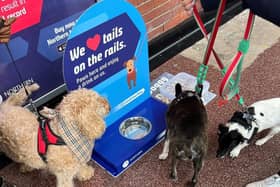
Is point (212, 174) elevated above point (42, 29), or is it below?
below

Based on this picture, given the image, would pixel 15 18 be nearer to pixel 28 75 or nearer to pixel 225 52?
pixel 28 75

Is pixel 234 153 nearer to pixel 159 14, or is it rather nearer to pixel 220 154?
pixel 220 154

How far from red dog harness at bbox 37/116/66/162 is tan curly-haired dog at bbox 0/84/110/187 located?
0.05ft

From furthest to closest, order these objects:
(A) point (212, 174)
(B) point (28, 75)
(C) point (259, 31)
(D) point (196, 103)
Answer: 1. (C) point (259, 31)
2. (B) point (28, 75)
3. (A) point (212, 174)
4. (D) point (196, 103)

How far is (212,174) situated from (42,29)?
47.2 inches

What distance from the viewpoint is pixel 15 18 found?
67.9 inches

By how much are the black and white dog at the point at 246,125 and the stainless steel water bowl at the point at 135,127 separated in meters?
0.43

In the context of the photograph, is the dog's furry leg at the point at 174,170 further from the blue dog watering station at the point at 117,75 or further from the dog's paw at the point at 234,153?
the dog's paw at the point at 234,153

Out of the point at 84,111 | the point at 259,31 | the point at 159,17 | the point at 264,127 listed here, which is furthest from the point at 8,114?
the point at 259,31

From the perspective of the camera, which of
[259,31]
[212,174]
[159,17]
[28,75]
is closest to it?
[212,174]

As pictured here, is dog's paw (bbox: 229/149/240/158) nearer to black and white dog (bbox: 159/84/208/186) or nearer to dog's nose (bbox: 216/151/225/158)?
dog's nose (bbox: 216/151/225/158)

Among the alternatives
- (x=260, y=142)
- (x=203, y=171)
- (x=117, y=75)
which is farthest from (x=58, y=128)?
(x=260, y=142)

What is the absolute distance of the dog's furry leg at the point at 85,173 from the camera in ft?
5.79

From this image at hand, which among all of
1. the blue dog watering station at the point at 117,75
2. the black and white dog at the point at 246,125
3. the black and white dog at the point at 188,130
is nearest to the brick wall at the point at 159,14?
the blue dog watering station at the point at 117,75
